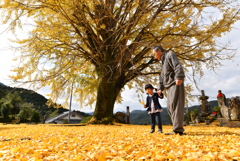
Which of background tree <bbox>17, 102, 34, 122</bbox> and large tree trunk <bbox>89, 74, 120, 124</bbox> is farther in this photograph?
background tree <bbox>17, 102, 34, 122</bbox>

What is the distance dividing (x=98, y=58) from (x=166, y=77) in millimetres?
5830

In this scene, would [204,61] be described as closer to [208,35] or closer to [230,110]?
[208,35]

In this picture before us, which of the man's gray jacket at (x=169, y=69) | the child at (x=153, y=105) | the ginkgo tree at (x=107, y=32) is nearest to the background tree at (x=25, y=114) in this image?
the ginkgo tree at (x=107, y=32)

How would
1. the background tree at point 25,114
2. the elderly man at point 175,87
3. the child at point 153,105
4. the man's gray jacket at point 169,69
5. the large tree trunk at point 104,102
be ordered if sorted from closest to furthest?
the elderly man at point 175,87, the man's gray jacket at point 169,69, the child at point 153,105, the large tree trunk at point 104,102, the background tree at point 25,114

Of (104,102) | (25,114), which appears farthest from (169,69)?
(25,114)

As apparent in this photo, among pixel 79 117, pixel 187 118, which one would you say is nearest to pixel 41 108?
pixel 79 117

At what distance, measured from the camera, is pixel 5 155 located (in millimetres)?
2012

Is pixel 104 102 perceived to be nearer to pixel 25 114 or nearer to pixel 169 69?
pixel 169 69

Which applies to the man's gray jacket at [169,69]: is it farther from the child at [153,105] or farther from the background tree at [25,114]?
the background tree at [25,114]

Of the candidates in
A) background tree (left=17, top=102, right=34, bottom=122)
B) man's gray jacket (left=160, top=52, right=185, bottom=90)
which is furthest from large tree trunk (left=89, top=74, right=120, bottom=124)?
background tree (left=17, top=102, right=34, bottom=122)

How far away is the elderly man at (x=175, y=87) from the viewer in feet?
10.5

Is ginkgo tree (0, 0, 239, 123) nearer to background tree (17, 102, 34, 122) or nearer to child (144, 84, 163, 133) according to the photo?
child (144, 84, 163, 133)

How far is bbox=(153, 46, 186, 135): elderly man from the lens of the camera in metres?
3.21

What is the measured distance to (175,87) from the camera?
3344 mm
